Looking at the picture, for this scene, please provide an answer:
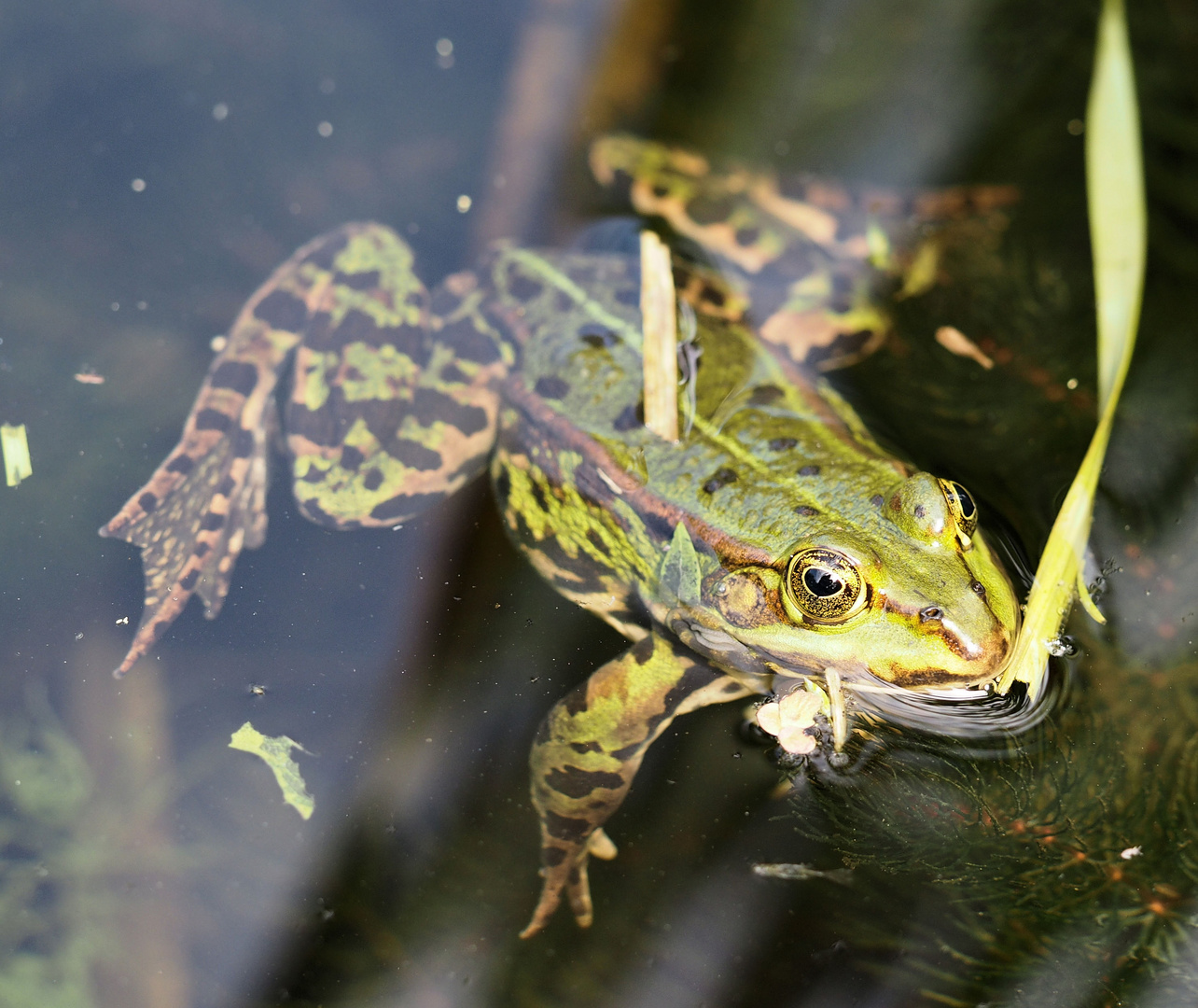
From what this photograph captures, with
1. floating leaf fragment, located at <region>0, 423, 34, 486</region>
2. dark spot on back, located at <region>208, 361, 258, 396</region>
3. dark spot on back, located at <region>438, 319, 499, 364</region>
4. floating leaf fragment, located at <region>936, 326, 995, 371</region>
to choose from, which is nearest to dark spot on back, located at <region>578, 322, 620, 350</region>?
dark spot on back, located at <region>438, 319, 499, 364</region>

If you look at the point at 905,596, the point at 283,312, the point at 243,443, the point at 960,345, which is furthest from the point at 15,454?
the point at 960,345

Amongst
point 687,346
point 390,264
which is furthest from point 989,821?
point 390,264

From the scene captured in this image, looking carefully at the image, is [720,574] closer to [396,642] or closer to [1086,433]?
[396,642]

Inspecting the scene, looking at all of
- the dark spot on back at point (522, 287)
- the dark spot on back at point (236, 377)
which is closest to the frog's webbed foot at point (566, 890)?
the dark spot on back at point (522, 287)

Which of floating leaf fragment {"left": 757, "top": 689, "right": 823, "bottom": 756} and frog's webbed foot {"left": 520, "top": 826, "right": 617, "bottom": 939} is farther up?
floating leaf fragment {"left": 757, "top": 689, "right": 823, "bottom": 756}

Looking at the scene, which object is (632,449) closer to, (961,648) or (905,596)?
(905,596)

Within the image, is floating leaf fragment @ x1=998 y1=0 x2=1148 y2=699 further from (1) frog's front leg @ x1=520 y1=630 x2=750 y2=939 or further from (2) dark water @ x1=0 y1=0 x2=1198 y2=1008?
(1) frog's front leg @ x1=520 y1=630 x2=750 y2=939

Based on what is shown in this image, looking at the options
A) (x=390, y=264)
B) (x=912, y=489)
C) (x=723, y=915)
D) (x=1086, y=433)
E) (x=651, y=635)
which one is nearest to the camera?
(x=912, y=489)
